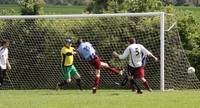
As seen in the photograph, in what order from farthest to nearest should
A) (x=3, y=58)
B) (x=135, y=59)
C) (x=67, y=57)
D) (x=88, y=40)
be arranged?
1. (x=88, y=40)
2. (x=3, y=58)
3. (x=67, y=57)
4. (x=135, y=59)

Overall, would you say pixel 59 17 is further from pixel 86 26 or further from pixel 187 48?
pixel 187 48

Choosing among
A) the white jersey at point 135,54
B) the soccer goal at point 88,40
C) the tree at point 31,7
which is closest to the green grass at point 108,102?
the white jersey at point 135,54

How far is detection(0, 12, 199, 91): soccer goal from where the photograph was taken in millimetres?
25297

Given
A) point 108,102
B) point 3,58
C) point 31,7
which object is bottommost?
point 3,58

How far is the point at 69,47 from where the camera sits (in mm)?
23688

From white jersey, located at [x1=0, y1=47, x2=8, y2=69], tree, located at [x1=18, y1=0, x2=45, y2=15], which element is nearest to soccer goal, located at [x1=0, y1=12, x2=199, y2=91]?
white jersey, located at [x1=0, y1=47, x2=8, y2=69]

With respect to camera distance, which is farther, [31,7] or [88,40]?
[31,7]

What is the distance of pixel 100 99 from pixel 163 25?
6.36 meters

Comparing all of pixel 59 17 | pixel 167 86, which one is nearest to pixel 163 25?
pixel 167 86

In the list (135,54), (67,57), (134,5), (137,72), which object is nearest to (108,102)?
(137,72)

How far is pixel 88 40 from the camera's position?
26.7 meters

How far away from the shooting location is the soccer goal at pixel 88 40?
25.3 m

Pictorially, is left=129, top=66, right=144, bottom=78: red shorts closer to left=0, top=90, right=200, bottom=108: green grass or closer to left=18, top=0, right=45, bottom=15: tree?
left=0, top=90, right=200, bottom=108: green grass

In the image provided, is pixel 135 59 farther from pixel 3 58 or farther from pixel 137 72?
pixel 3 58
